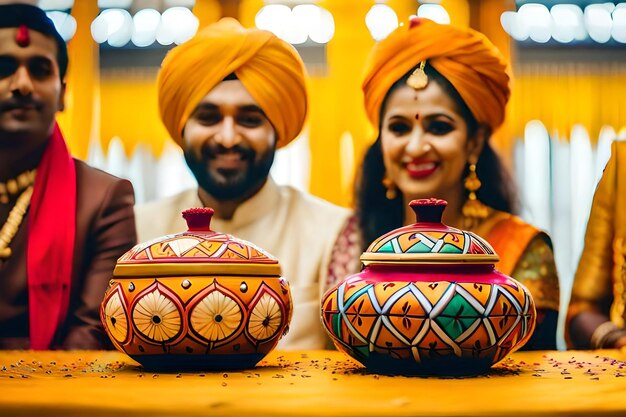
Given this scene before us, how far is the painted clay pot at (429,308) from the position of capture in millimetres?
1065

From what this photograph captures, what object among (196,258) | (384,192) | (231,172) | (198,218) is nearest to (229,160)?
(231,172)

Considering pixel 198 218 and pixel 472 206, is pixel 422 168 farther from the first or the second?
pixel 198 218

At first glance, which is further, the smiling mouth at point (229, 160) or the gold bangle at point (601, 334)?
the smiling mouth at point (229, 160)

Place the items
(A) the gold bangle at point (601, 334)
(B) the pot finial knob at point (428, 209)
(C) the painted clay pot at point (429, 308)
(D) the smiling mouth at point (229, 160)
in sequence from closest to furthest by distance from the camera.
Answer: (C) the painted clay pot at point (429, 308) → (B) the pot finial knob at point (428, 209) → (A) the gold bangle at point (601, 334) → (D) the smiling mouth at point (229, 160)

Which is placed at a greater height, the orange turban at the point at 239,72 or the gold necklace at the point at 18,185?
the orange turban at the point at 239,72

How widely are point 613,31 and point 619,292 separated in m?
0.98

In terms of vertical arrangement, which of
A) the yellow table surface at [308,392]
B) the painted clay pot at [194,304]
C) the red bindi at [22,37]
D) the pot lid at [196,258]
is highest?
the red bindi at [22,37]

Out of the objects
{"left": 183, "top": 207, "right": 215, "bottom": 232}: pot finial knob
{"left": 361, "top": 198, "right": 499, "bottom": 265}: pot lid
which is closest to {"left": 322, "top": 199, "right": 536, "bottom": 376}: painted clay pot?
{"left": 361, "top": 198, "right": 499, "bottom": 265}: pot lid

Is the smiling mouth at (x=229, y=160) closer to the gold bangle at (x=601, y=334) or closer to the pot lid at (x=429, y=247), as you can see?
the gold bangle at (x=601, y=334)

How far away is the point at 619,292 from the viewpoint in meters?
2.13

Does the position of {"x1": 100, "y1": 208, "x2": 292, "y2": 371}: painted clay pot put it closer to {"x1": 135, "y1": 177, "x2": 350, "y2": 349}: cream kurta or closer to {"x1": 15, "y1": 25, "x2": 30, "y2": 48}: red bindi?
{"x1": 135, "y1": 177, "x2": 350, "y2": 349}: cream kurta

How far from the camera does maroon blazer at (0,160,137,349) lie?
84.7 inches

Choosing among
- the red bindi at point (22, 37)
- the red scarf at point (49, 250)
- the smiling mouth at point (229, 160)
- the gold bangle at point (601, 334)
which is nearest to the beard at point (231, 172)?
the smiling mouth at point (229, 160)

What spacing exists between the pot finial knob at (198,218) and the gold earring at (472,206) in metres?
1.08
